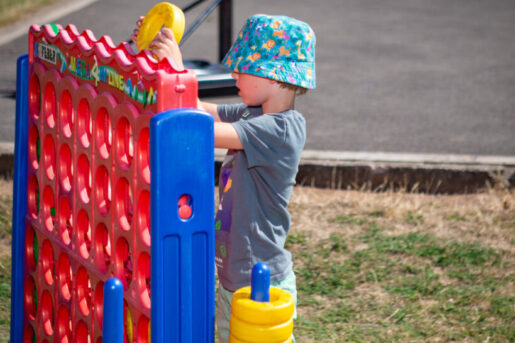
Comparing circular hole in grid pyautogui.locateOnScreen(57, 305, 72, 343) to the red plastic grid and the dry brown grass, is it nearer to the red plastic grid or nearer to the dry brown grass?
the red plastic grid

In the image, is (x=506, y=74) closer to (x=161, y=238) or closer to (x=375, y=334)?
(x=375, y=334)

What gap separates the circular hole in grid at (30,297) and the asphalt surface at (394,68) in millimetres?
2904

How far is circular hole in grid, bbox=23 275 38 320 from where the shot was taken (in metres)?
2.80

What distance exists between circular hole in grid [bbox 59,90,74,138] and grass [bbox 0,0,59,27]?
25.2 feet

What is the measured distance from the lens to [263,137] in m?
2.33

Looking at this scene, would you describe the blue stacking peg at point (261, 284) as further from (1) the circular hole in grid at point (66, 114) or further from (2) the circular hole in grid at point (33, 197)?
(2) the circular hole in grid at point (33, 197)

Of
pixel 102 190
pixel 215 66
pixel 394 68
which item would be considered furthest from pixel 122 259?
pixel 394 68

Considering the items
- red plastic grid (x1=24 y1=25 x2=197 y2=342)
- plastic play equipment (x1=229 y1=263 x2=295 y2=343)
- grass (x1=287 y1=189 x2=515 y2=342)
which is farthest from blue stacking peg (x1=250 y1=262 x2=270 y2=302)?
grass (x1=287 y1=189 x2=515 y2=342)

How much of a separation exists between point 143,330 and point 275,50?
0.87 m

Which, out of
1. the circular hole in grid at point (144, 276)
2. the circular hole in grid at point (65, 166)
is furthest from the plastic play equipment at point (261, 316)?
the circular hole in grid at point (65, 166)

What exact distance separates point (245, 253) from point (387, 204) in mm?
2263

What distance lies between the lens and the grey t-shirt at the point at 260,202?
7.75ft

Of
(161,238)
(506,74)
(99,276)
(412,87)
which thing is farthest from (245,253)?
(506,74)

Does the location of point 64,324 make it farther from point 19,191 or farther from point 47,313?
point 19,191
